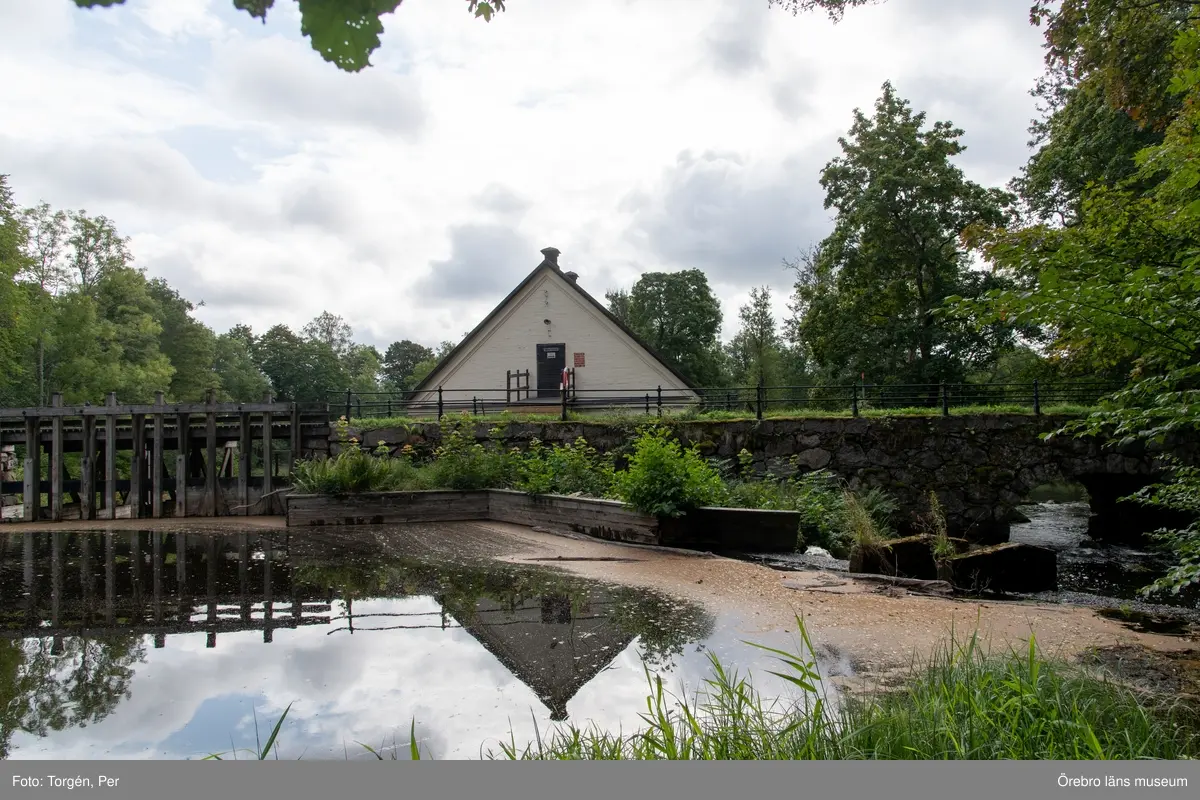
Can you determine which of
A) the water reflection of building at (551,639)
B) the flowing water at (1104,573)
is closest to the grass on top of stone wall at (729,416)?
the flowing water at (1104,573)

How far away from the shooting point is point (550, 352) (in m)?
23.7

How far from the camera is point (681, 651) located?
4812 mm

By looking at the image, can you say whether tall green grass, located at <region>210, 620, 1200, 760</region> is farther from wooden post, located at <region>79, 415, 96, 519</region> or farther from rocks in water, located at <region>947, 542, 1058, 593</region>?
wooden post, located at <region>79, 415, 96, 519</region>

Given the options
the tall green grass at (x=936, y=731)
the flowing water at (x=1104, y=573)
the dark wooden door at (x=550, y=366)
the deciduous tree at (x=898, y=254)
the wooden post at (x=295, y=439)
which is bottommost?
the flowing water at (x=1104, y=573)

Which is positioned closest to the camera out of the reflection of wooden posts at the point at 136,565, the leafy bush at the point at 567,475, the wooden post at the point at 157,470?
the reflection of wooden posts at the point at 136,565

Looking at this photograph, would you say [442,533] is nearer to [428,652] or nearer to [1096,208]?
[428,652]

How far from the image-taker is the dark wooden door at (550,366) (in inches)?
926

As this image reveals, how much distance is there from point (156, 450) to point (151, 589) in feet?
28.2

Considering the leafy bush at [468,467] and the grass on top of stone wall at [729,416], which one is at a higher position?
the grass on top of stone wall at [729,416]

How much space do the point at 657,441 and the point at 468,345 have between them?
608 inches

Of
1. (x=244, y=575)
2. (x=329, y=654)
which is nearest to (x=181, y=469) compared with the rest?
(x=244, y=575)

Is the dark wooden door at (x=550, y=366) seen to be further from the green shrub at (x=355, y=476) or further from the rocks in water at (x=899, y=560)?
the rocks in water at (x=899, y=560)

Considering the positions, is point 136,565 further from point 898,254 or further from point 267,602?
point 898,254

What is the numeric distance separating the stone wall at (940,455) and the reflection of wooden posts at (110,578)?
6367 millimetres
